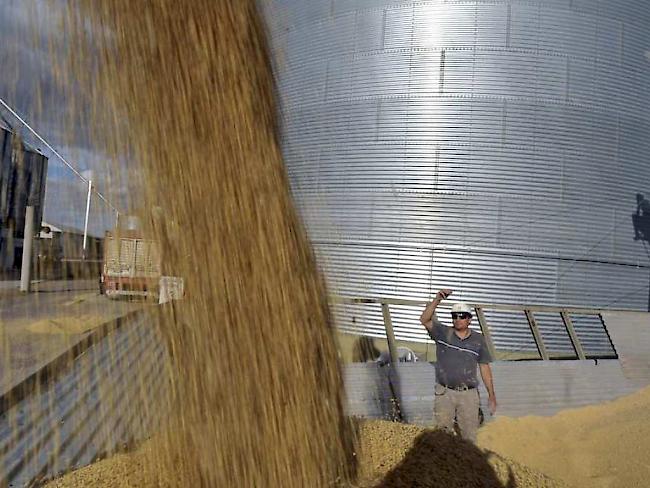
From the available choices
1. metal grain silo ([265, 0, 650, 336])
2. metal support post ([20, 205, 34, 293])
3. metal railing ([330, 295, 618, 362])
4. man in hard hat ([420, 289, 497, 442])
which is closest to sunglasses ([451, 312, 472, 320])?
man in hard hat ([420, 289, 497, 442])

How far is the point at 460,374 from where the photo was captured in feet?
15.9

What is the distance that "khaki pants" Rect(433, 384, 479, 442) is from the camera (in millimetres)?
4805

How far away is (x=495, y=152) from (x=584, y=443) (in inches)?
339

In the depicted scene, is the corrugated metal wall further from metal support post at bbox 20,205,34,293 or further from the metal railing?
the metal railing

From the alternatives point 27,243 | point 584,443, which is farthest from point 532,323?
point 27,243

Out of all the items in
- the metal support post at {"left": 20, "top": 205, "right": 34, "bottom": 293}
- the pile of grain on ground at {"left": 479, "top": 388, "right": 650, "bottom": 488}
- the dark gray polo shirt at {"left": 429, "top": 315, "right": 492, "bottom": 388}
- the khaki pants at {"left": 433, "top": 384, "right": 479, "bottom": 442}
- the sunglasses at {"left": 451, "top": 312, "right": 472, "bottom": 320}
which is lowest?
the pile of grain on ground at {"left": 479, "top": 388, "right": 650, "bottom": 488}

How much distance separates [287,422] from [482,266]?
1115cm

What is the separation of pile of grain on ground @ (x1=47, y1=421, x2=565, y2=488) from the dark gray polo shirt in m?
1.07

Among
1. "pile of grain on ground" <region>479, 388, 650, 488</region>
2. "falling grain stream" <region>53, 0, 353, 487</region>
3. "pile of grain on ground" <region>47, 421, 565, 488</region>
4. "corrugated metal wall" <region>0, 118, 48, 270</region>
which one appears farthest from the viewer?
"corrugated metal wall" <region>0, 118, 48, 270</region>

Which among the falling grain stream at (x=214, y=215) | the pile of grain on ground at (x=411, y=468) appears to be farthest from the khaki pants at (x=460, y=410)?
the falling grain stream at (x=214, y=215)

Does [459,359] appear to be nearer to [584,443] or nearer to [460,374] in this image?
[460,374]

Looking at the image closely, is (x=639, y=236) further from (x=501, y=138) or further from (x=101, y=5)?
(x=101, y=5)

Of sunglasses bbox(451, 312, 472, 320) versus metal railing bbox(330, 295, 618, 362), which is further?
metal railing bbox(330, 295, 618, 362)

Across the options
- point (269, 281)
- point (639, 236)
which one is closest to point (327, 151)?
point (639, 236)
